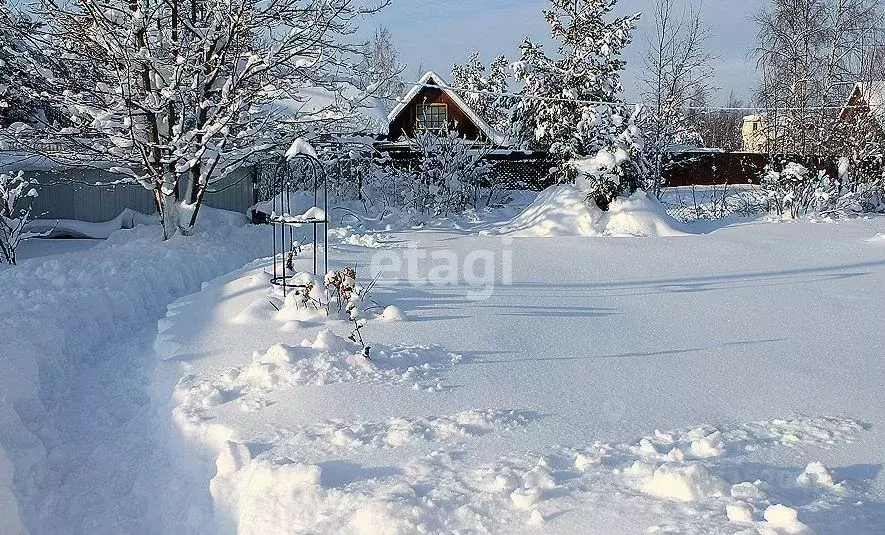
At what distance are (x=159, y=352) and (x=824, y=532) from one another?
13.4 feet

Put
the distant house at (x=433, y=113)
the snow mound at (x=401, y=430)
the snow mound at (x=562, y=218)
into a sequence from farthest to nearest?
the distant house at (x=433, y=113) → the snow mound at (x=562, y=218) → the snow mound at (x=401, y=430)

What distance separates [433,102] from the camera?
981 inches

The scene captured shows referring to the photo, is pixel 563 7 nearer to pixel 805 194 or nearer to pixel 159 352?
pixel 805 194

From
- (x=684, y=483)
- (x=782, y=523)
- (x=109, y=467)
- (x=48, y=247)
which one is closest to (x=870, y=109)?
(x=684, y=483)

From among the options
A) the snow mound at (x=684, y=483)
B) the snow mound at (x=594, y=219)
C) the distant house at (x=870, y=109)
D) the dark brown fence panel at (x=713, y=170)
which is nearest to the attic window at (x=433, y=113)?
the dark brown fence panel at (x=713, y=170)

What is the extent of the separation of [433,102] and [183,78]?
55.0 ft

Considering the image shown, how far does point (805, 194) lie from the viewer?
1104cm

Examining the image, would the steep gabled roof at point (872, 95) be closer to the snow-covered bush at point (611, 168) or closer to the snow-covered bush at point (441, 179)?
the snow-covered bush at point (611, 168)

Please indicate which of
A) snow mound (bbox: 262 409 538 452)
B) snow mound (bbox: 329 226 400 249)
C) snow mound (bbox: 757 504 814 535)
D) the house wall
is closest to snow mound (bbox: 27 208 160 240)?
snow mound (bbox: 329 226 400 249)

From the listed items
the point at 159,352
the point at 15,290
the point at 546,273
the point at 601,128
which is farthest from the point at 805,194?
the point at 15,290

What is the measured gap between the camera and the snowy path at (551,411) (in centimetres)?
249

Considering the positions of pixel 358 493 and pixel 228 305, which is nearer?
pixel 358 493

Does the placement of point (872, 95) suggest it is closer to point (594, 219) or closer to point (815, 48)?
point (815, 48)

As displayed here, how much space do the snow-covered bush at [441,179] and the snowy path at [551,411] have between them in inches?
278
